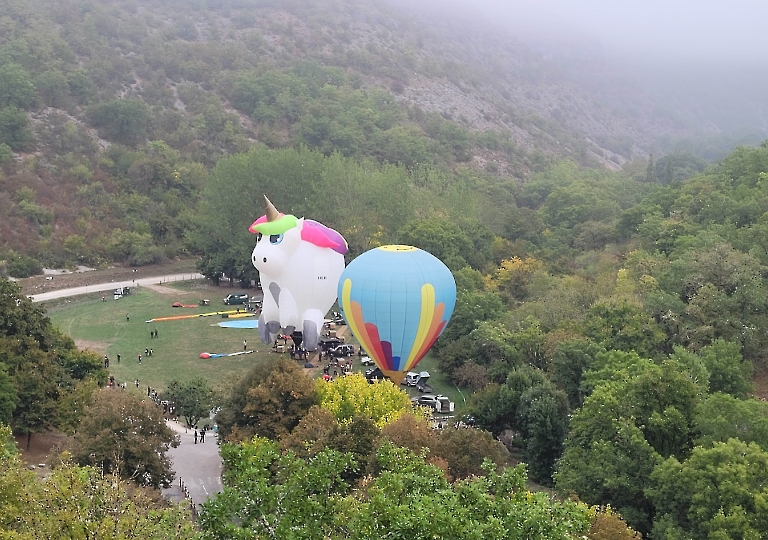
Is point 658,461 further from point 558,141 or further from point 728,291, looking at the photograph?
point 558,141

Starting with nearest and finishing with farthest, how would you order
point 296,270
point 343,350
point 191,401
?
point 191,401, point 296,270, point 343,350

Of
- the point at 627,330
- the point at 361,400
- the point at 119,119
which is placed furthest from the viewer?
the point at 119,119

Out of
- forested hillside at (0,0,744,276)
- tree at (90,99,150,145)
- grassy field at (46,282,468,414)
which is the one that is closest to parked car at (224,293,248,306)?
grassy field at (46,282,468,414)

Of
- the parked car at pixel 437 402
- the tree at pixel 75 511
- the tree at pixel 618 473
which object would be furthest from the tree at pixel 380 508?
the parked car at pixel 437 402

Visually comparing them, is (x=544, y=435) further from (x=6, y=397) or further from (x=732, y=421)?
(x=6, y=397)

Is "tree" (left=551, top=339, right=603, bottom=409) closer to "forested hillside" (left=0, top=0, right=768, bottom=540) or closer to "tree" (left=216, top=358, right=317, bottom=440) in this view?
"forested hillside" (left=0, top=0, right=768, bottom=540)

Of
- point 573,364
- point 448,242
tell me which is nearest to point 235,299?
point 448,242

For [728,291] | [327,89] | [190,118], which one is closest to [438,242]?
[728,291]
